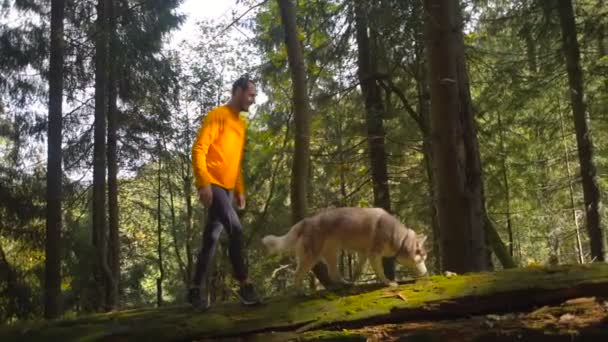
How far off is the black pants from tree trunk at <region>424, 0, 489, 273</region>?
2556mm

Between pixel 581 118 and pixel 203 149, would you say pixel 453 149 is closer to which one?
pixel 203 149

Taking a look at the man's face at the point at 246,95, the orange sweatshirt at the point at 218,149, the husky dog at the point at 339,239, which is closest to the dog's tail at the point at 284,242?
the husky dog at the point at 339,239

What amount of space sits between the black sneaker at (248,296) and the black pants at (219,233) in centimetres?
13

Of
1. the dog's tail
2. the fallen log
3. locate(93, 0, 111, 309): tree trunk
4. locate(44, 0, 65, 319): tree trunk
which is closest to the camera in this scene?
the fallen log

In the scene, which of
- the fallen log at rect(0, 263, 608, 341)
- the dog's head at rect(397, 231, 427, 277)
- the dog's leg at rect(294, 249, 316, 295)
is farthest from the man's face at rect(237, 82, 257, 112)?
the dog's head at rect(397, 231, 427, 277)

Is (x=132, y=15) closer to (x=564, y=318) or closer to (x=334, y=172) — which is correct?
(x=334, y=172)

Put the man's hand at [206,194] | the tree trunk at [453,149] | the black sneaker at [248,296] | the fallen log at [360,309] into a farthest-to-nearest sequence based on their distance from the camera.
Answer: the tree trunk at [453,149], the black sneaker at [248,296], the man's hand at [206,194], the fallen log at [360,309]

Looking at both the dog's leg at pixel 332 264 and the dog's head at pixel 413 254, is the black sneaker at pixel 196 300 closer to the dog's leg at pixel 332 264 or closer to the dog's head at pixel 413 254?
the dog's leg at pixel 332 264

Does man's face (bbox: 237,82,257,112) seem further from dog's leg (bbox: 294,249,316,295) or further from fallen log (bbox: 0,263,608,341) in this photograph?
fallen log (bbox: 0,263,608,341)

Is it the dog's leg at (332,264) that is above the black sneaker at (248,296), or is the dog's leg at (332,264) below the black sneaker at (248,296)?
above

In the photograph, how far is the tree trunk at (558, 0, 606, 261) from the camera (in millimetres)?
13711

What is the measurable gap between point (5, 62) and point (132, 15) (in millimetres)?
3955

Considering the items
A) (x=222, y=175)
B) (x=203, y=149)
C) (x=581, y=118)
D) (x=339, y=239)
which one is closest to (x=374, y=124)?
(x=581, y=118)

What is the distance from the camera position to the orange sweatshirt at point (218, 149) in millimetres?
5652
